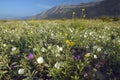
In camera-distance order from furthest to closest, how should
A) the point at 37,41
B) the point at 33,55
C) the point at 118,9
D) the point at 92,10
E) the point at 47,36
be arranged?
the point at 92,10 < the point at 118,9 < the point at 47,36 < the point at 37,41 < the point at 33,55

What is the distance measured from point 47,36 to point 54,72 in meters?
2.11

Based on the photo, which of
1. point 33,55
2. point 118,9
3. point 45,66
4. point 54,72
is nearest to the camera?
point 54,72

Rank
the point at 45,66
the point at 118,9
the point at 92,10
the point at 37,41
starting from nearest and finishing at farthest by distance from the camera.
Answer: the point at 45,66 < the point at 37,41 < the point at 118,9 < the point at 92,10

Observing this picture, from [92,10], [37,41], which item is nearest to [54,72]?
[37,41]

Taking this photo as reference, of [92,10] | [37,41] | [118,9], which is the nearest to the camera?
[37,41]

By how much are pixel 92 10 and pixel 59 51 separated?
489 ft

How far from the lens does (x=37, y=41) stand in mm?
5613

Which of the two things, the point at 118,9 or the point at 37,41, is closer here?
the point at 37,41

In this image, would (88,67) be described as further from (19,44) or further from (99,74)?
(19,44)

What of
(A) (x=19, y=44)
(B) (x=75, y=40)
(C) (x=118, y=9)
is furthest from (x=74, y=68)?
(C) (x=118, y=9)

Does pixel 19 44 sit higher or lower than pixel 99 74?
higher

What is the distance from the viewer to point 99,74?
4.52 metres

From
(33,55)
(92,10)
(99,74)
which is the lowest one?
(92,10)

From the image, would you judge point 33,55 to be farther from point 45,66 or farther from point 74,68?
point 74,68
